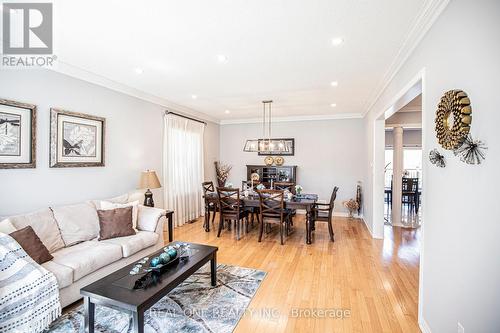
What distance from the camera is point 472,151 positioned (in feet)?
4.62

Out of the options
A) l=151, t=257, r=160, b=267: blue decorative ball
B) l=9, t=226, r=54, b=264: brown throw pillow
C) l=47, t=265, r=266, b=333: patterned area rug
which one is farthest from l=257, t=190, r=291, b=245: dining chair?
l=9, t=226, r=54, b=264: brown throw pillow

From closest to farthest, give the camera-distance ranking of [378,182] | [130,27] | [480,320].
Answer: [480,320] → [130,27] → [378,182]

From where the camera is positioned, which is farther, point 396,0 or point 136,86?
point 136,86

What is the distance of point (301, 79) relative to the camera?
3.69 meters

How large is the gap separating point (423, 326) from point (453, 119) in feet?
5.92

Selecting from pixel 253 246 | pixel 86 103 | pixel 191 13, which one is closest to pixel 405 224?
pixel 253 246

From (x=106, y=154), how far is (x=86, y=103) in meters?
0.81

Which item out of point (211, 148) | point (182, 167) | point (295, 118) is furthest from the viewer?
point (211, 148)

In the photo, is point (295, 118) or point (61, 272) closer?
point (61, 272)

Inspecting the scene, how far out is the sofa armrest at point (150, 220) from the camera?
3.52 metres

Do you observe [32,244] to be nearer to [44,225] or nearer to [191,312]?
[44,225]

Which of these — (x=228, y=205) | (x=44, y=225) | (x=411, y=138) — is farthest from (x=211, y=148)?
(x=411, y=138)

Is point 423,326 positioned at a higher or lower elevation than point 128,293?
lower

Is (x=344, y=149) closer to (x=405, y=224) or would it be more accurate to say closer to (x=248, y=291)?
(x=405, y=224)
